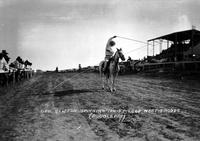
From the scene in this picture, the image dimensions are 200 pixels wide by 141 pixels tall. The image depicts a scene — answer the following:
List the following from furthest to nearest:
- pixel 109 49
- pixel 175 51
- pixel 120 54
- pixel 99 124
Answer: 1. pixel 175 51
2. pixel 109 49
3. pixel 120 54
4. pixel 99 124

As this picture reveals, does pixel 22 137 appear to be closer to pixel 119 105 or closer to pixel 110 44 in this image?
pixel 119 105

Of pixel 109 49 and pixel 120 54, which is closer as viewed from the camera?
pixel 120 54

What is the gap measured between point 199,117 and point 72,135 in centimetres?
350

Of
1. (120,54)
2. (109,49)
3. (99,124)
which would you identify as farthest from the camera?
(109,49)

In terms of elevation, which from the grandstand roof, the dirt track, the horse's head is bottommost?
the dirt track

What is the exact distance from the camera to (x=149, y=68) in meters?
31.3

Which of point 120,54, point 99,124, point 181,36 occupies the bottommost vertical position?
point 99,124

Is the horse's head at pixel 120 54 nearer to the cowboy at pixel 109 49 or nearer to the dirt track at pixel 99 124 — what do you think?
the cowboy at pixel 109 49

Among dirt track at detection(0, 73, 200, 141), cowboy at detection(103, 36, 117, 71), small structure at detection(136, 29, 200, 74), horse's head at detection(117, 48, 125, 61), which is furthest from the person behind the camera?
small structure at detection(136, 29, 200, 74)

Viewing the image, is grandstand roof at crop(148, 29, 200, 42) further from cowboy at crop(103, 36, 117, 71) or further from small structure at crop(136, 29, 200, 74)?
cowboy at crop(103, 36, 117, 71)

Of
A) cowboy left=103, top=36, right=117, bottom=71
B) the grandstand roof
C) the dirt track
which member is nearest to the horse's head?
cowboy left=103, top=36, right=117, bottom=71

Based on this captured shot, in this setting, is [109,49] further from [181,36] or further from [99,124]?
[181,36]

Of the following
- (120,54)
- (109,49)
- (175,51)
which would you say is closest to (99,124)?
(120,54)

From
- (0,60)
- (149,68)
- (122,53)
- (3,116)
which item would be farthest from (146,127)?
(149,68)
